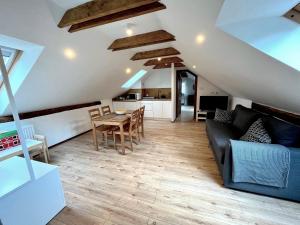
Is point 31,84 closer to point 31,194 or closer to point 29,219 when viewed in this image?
point 31,194

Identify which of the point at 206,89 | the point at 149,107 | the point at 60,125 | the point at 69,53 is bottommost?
the point at 60,125

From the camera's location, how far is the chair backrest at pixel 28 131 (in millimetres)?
3012

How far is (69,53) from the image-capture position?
8.34ft

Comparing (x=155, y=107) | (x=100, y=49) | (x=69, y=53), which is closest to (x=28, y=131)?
(x=69, y=53)

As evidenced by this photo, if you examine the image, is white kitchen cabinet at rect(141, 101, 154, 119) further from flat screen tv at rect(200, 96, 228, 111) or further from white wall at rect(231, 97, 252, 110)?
white wall at rect(231, 97, 252, 110)

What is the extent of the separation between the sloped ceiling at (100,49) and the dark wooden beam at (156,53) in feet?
1.95

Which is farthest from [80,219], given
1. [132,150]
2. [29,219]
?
[132,150]

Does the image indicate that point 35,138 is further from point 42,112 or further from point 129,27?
point 129,27

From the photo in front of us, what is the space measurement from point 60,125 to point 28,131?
88 cm

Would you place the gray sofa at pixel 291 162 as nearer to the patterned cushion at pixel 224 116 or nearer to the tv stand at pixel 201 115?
the patterned cushion at pixel 224 116

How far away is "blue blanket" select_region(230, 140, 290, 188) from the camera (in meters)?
1.74

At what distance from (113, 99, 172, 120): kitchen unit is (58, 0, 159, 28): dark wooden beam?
4346 millimetres

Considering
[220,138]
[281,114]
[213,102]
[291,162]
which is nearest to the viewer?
[291,162]

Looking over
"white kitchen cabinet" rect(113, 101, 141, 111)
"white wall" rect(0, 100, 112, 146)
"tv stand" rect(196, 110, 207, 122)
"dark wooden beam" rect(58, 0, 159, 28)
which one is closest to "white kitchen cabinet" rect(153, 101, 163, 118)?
"white kitchen cabinet" rect(113, 101, 141, 111)
